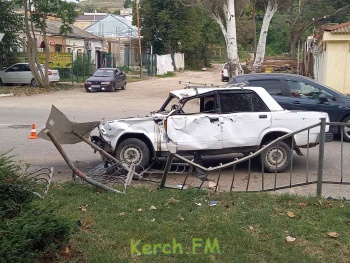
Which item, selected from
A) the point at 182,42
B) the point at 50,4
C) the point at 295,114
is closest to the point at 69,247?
the point at 295,114

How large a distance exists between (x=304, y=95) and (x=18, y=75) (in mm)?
23803

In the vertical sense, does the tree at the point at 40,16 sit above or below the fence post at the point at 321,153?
above

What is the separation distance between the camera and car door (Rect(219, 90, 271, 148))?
31.7 ft

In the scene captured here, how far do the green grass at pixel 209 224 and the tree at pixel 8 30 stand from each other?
27.7 m

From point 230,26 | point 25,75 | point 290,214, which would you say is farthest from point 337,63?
point 290,214

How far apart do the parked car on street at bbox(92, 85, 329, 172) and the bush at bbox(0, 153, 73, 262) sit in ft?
15.0

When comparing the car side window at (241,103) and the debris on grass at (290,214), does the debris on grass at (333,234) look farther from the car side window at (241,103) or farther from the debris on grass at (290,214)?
the car side window at (241,103)

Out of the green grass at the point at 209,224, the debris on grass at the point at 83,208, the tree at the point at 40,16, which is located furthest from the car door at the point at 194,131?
the tree at the point at 40,16

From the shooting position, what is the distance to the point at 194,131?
31.3 ft

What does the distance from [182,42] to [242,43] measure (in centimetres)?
1638

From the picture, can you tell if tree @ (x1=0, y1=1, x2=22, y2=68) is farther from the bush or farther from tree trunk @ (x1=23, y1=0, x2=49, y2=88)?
the bush

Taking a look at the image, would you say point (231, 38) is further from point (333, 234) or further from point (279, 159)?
point (333, 234)

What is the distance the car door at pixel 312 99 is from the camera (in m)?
13.4

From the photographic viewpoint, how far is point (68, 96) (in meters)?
29.1
